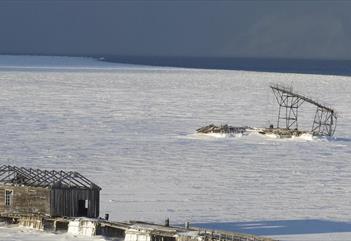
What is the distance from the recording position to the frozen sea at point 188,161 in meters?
27.0

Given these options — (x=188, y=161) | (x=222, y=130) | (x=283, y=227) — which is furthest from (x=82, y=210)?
(x=222, y=130)

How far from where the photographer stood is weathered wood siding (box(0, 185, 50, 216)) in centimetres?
2525

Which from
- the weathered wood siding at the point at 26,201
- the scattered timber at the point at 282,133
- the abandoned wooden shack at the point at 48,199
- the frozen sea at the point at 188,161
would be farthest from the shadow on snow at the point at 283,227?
the scattered timber at the point at 282,133

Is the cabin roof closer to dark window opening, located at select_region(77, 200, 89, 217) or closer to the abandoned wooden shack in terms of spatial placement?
the abandoned wooden shack

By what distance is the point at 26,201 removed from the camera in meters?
25.6

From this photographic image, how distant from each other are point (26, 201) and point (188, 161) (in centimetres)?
1318

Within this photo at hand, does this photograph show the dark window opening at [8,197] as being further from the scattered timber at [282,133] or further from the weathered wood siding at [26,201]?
the scattered timber at [282,133]

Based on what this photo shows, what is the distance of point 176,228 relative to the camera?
23.7 m

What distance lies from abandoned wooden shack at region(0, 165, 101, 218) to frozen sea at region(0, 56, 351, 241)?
3.61 feet

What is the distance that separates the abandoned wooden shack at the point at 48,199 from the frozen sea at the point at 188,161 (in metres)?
1.10

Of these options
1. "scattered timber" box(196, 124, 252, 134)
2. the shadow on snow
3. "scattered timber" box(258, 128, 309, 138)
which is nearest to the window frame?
the shadow on snow

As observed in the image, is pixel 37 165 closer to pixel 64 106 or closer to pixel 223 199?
pixel 223 199

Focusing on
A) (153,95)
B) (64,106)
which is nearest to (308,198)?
(64,106)

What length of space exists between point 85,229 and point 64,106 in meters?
40.9
